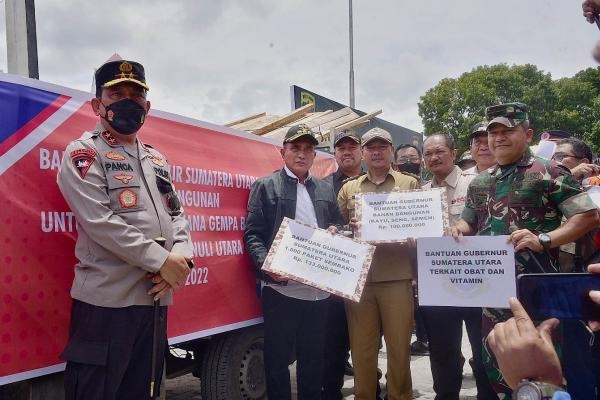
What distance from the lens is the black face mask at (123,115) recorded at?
2.45 m

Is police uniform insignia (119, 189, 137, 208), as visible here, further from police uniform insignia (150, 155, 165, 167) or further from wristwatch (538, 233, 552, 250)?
wristwatch (538, 233, 552, 250)

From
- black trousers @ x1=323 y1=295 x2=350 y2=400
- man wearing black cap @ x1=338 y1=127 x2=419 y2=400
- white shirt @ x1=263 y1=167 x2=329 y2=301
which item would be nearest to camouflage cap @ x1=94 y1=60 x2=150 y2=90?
white shirt @ x1=263 y1=167 x2=329 y2=301

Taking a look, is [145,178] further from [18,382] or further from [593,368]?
[593,368]

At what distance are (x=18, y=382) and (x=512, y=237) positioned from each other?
2447 mm

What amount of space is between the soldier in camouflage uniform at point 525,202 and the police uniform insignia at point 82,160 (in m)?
1.93

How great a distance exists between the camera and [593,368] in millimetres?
2812

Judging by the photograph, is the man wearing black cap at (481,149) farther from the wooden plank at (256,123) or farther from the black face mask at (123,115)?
the black face mask at (123,115)

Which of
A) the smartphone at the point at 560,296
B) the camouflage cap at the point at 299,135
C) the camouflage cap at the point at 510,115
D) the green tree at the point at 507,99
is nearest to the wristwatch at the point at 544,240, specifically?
the camouflage cap at the point at 510,115

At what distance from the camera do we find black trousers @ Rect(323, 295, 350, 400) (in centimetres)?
390

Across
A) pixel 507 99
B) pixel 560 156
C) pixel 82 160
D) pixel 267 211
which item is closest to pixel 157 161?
pixel 82 160

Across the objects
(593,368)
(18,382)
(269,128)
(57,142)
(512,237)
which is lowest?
(593,368)

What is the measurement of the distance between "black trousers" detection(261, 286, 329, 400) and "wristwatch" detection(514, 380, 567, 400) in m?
2.16

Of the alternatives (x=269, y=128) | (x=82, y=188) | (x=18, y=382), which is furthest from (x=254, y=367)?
(x=269, y=128)

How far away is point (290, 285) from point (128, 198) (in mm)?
1299
